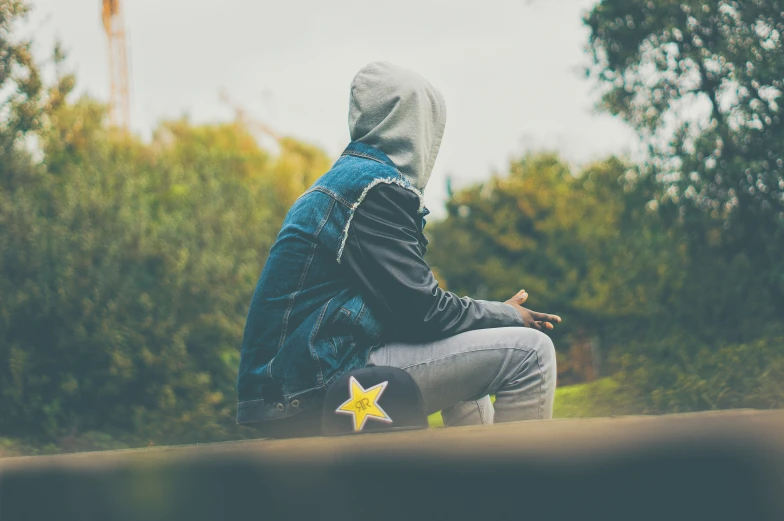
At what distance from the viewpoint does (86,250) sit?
9.39 meters

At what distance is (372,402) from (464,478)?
87 centimetres

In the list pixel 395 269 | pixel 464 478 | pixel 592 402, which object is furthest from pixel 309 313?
pixel 592 402

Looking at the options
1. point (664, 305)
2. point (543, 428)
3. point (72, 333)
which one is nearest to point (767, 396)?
point (664, 305)

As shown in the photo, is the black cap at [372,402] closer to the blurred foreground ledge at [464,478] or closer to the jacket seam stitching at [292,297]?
the jacket seam stitching at [292,297]

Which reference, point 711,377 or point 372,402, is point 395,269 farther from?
point 711,377

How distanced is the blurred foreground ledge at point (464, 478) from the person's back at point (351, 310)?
2.63 feet

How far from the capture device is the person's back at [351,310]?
100 inches

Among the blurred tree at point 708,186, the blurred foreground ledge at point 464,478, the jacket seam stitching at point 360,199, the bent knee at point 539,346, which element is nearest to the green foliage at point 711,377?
the blurred tree at point 708,186

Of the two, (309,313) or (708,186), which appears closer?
(309,313)

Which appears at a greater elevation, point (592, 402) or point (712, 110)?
point (712, 110)

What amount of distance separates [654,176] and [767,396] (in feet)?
7.77

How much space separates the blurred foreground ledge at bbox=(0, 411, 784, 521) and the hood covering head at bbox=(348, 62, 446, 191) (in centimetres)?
132

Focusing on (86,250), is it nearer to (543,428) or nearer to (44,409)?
(44,409)

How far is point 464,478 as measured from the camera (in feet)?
4.98
